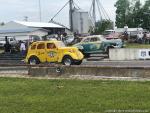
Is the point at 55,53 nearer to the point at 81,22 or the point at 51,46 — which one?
the point at 51,46

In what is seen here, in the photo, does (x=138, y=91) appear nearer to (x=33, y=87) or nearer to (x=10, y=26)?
(x=33, y=87)

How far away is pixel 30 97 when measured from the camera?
14406 millimetres

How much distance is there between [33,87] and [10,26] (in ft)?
227

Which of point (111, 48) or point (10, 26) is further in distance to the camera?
point (10, 26)

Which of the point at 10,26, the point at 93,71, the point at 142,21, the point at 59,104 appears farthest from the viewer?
the point at 142,21

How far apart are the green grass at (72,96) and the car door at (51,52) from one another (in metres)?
11.6

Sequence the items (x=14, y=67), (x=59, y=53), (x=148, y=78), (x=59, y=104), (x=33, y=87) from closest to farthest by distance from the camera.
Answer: (x=59, y=104) → (x=33, y=87) → (x=148, y=78) → (x=14, y=67) → (x=59, y=53)

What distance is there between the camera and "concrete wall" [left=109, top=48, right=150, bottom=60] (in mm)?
35469

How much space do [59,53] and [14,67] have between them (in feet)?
13.2

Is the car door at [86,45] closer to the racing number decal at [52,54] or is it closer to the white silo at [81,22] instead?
the racing number decal at [52,54]

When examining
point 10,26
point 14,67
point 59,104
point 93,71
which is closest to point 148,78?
point 93,71

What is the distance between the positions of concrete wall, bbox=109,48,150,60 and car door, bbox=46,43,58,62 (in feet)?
25.4

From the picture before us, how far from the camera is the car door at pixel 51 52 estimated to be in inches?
1217

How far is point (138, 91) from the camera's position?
14883mm
